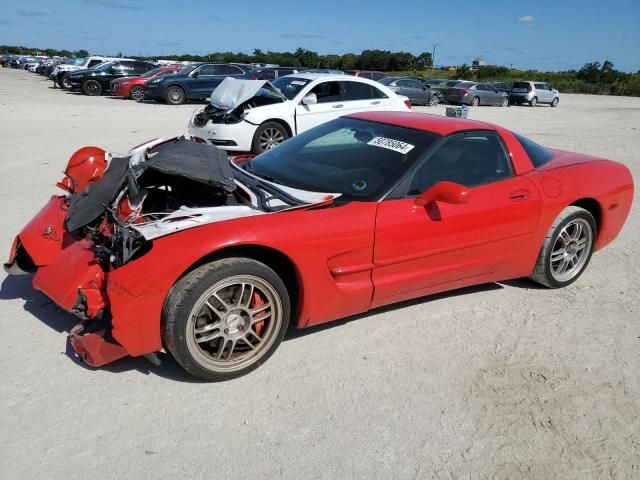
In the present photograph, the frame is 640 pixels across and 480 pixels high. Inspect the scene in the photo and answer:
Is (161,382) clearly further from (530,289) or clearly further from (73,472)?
(530,289)

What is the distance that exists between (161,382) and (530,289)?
9.72 ft

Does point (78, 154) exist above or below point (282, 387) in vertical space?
above

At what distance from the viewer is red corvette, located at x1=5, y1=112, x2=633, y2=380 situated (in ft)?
9.07

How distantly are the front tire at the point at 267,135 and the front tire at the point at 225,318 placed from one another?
641 centimetres

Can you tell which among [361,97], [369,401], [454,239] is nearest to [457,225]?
[454,239]

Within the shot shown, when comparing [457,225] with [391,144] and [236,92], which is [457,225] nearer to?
[391,144]

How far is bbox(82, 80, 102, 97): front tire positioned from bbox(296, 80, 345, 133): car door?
1529 cm

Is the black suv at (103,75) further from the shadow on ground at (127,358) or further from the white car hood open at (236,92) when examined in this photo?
the shadow on ground at (127,358)

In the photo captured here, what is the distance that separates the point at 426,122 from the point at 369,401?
2104mm

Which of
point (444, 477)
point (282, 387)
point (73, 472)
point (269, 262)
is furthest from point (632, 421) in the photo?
point (73, 472)

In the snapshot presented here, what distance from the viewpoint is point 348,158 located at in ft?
12.4

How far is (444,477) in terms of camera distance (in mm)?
2359

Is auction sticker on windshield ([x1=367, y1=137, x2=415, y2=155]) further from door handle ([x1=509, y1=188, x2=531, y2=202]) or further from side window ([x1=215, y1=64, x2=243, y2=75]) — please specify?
side window ([x1=215, y1=64, x2=243, y2=75])

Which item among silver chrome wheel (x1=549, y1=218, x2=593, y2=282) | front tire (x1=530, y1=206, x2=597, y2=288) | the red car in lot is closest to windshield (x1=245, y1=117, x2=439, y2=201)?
front tire (x1=530, y1=206, x2=597, y2=288)
